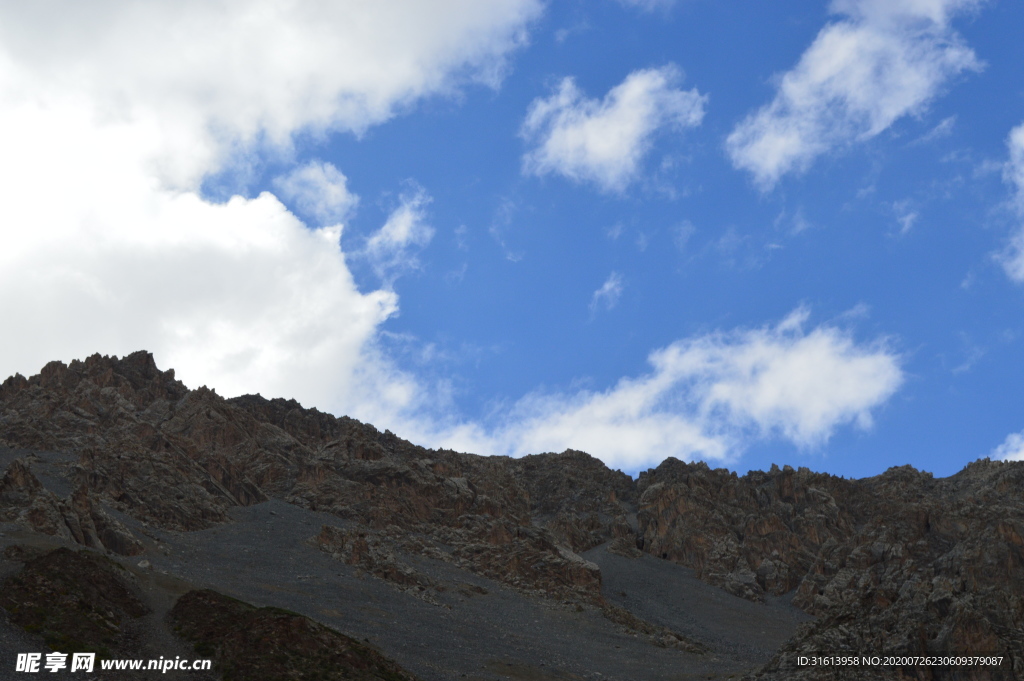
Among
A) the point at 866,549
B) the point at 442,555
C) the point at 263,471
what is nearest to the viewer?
the point at 442,555

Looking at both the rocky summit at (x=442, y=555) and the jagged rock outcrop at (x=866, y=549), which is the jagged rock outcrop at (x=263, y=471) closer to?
the rocky summit at (x=442, y=555)

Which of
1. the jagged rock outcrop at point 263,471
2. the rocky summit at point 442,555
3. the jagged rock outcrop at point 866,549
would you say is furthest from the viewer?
the jagged rock outcrop at point 263,471

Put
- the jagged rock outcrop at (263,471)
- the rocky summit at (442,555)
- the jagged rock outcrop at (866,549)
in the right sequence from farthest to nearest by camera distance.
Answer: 1. the jagged rock outcrop at (263,471)
2. the rocky summit at (442,555)
3. the jagged rock outcrop at (866,549)

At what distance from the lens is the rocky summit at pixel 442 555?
59.1 metres

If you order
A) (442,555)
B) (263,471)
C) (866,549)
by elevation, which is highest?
(263,471)

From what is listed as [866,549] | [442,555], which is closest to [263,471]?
[442,555]

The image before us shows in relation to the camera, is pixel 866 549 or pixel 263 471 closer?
pixel 866 549

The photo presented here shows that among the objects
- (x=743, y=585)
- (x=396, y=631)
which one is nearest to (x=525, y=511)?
(x=743, y=585)

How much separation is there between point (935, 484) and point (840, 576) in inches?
2306

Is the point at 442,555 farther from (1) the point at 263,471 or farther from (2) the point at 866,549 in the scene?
(2) the point at 866,549

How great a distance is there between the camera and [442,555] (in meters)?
122

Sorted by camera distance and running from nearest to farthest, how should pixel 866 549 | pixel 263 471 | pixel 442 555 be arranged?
pixel 442 555, pixel 866 549, pixel 263 471

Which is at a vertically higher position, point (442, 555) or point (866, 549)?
point (866, 549)

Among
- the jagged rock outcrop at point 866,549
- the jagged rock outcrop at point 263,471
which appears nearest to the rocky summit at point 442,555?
the jagged rock outcrop at point 866,549
